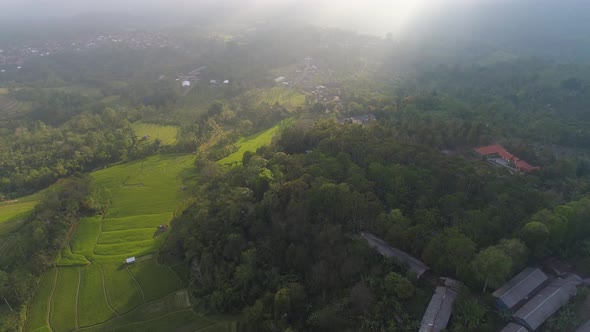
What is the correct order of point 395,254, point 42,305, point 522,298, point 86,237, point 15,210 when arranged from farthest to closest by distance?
point 15,210 < point 86,237 < point 42,305 < point 395,254 < point 522,298

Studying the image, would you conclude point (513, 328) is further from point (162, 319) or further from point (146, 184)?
point (146, 184)

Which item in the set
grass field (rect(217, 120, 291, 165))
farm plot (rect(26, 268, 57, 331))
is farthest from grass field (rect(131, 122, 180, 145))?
farm plot (rect(26, 268, 57, 331))

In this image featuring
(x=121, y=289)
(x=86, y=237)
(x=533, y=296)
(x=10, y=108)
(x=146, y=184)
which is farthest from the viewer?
(x=10, y=108)

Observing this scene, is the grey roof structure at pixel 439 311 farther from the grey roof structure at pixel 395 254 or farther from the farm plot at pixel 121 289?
the farm plot at pixel 121 289

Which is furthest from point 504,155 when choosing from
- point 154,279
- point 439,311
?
point 154,279

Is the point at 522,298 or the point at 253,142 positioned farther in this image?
the point at 253,142

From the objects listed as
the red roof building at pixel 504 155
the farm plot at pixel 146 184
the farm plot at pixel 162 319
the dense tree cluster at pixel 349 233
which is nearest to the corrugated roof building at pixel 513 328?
the dense tree cluster at pixel 349 233

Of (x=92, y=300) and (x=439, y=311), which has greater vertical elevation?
(x=439, y=311)
